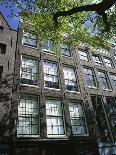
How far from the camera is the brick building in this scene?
45.8 ft

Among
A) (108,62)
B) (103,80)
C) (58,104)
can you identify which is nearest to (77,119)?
(58,104)

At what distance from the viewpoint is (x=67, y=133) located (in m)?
15.2

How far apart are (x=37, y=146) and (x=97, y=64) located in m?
12.6

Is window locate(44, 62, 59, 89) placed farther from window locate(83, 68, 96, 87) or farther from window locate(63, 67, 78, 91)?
window locate(83, 68, 96, 87)

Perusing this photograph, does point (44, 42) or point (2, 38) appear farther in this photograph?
point (44, 42)

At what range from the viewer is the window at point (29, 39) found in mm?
18453

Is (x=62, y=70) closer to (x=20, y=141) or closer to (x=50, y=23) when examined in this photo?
(x=50, y=23)

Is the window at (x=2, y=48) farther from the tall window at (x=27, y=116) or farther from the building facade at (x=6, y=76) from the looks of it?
the tall window at (x=27, y=116)

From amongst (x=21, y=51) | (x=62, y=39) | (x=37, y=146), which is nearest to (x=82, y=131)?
(x=37, y=146)

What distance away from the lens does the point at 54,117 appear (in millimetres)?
15516

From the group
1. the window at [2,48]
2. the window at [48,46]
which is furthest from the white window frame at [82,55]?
the window at [2,48]

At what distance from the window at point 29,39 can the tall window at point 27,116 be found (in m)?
5.45

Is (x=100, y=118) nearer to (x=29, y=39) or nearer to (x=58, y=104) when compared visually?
(x=58, y=104)

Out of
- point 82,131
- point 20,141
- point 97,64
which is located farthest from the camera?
point 97,64
